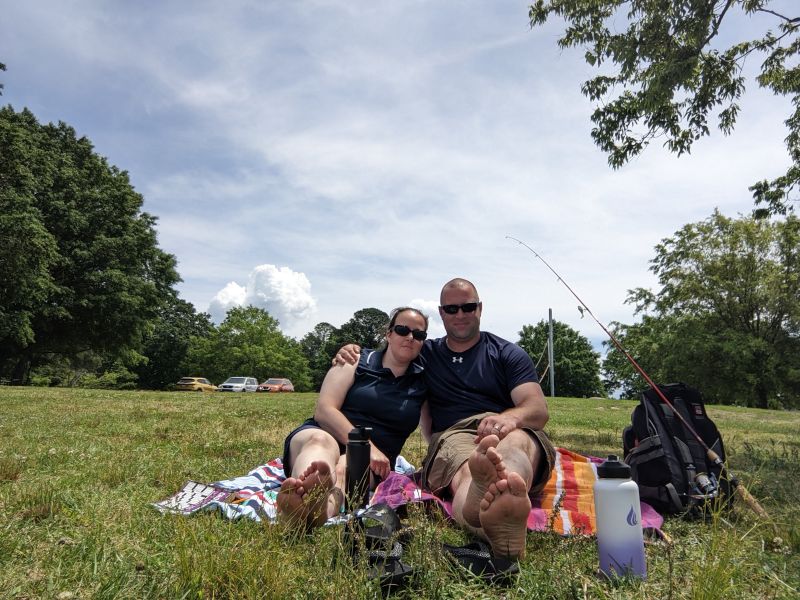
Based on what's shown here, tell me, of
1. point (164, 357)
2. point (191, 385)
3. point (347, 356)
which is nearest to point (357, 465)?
point (347, 356)

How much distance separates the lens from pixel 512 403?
13.7ft

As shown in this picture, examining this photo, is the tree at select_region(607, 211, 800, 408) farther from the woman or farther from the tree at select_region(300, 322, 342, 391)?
the tree at select_region(300, 322, 342, 391)

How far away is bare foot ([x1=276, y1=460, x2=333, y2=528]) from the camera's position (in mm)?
2740

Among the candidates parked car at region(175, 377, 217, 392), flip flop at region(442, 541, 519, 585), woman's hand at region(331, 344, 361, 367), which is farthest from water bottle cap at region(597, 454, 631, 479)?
parked car at region(175, 377, 217, 392)

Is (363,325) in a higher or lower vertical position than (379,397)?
higher

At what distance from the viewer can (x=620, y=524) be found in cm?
231

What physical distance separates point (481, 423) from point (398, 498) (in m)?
0.78

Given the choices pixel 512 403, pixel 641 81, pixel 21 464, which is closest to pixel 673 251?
pixel 641 81

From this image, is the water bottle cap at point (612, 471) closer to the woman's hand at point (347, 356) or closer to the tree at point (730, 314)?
the woman's hand at point (347, 356)

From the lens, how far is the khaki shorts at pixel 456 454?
360 centimetres

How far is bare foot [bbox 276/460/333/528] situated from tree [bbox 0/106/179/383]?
2185 cm

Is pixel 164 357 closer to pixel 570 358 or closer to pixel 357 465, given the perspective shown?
pixel 570 358

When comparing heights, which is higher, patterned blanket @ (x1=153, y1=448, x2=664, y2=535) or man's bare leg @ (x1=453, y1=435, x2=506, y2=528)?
man's bare leg @ (x1=453, y1=435, x2=506, y2=528)

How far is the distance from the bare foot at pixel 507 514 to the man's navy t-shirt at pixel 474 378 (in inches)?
61.6
